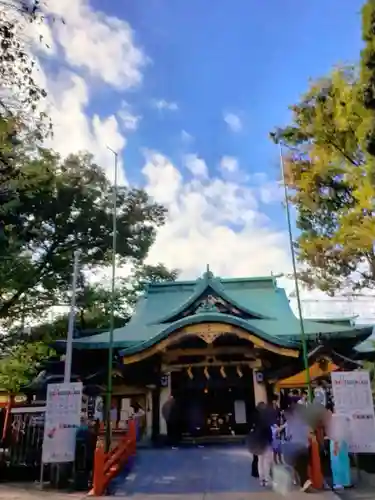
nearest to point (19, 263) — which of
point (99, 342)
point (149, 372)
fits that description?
point (99, 342)

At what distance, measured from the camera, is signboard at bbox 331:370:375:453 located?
9156mm

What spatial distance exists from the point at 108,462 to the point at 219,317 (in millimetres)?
6622

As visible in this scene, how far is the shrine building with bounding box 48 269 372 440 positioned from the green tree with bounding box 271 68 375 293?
2.63 meters

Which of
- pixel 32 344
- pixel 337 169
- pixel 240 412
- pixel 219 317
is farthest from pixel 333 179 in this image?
pixel 32 344

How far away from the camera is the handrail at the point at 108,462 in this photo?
923 cm

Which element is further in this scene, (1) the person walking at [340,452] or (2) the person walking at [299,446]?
(2) the person walking at [299,446]

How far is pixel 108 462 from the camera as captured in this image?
10.0 metres

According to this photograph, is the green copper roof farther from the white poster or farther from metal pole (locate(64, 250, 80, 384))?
metal pole (locate(64, 250, 80, 384))

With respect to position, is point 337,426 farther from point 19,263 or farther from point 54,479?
point 19,263

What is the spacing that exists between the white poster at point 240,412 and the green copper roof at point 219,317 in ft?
10.2

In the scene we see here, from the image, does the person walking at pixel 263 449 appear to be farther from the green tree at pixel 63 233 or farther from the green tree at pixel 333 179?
the green tree at pixel 63 233

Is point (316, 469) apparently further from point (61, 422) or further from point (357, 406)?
point (61, 422)

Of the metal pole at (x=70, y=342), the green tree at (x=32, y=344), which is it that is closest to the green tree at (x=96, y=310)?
the green tree at (x=32, y=344)

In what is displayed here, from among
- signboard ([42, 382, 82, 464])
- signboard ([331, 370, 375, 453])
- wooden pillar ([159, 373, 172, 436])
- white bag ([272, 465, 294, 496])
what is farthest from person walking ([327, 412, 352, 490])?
wooden pillar ([159, 373, 172, 436])
